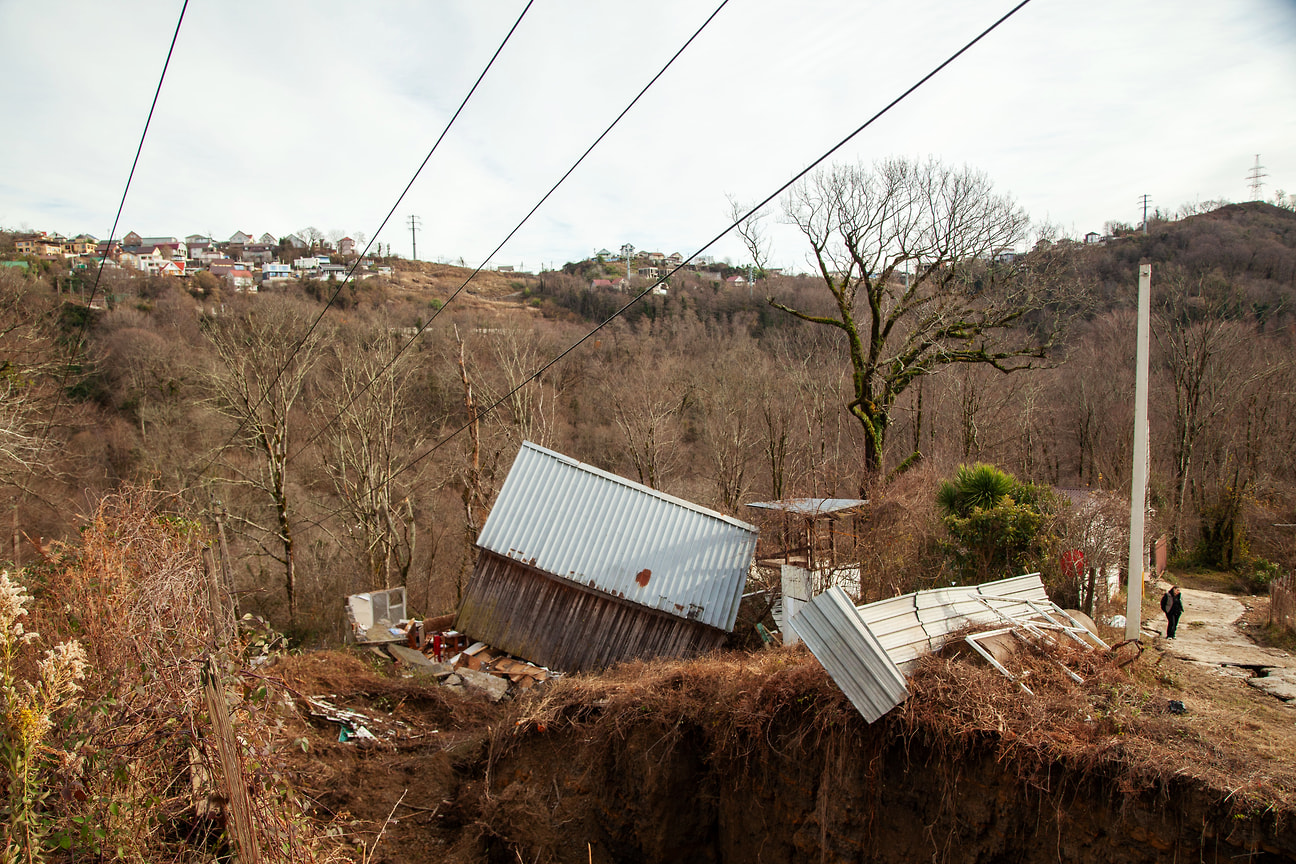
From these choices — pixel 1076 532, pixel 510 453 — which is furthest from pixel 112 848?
pixel 510 453

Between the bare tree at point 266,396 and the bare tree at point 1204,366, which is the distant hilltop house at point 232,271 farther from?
the bare tree at point 1204,366

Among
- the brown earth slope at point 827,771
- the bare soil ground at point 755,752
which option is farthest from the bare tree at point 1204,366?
the brown earth slope at point 827,771

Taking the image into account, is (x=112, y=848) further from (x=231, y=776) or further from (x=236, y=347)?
(x=236, y=347)

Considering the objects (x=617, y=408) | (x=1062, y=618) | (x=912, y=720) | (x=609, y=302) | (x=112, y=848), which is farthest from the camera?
(x=609, y=302)

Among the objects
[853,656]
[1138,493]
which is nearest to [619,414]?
[1138,493]

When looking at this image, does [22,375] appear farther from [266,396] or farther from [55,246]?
[55,246]

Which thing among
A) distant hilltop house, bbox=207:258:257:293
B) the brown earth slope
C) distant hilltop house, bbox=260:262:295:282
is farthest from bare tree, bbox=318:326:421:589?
distant hilltop house, bbox=260:262:295:282
